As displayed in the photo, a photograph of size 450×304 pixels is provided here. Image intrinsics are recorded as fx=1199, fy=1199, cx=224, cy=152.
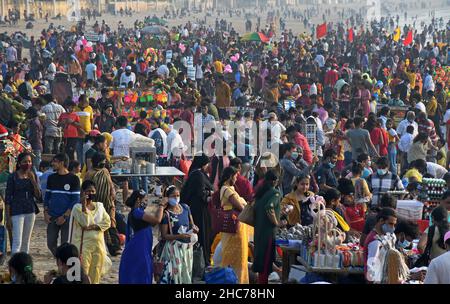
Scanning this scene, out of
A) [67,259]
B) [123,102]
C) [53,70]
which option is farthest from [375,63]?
[67,259]

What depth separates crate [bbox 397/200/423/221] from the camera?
429 inches

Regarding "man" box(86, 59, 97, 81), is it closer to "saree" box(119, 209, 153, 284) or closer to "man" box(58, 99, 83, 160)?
"man" box(58, 99, 83, 160)

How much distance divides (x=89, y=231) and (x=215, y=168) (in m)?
4.00

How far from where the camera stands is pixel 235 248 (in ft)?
35.0

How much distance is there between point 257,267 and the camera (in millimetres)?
10414

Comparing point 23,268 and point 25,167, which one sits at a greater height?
point 23,268

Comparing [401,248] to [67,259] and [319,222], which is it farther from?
[67,259]

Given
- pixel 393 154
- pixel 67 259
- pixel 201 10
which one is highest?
pixel 67 259

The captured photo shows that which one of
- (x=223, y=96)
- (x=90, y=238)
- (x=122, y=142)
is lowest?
(x=223, y=96)

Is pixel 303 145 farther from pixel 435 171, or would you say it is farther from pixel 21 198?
pixel 21 198

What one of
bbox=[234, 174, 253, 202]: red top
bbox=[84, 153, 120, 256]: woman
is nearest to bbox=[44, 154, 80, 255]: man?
bbox=[84, 153, 120, 256]: woman

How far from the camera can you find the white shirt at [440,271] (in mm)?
7469

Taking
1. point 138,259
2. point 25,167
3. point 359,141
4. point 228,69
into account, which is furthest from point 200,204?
point 228,69

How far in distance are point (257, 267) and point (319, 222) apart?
3.08 ft
